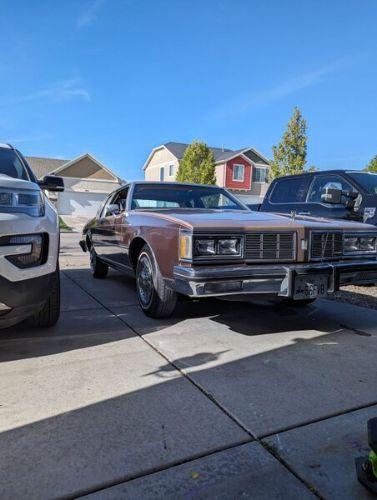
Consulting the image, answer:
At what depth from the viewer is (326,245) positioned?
3873 millimetres

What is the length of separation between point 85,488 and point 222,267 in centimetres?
200

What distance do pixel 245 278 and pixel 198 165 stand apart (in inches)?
1091

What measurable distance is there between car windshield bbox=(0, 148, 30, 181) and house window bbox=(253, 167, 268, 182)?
108 ft

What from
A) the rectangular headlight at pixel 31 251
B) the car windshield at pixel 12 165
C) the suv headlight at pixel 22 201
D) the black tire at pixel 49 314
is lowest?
the black tire at pixel 49 314

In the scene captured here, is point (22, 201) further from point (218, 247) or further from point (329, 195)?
point (329, 195)

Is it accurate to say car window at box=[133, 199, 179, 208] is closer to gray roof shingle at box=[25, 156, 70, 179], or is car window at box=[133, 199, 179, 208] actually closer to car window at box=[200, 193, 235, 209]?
car window at box=[200, 193, 235, 209]

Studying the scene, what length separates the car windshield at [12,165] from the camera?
3.90 meters

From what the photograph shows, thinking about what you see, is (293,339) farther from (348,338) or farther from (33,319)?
(33,319)

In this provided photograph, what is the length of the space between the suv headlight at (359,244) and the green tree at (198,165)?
84.3 feet

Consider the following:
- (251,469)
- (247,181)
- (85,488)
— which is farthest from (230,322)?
(247,181)

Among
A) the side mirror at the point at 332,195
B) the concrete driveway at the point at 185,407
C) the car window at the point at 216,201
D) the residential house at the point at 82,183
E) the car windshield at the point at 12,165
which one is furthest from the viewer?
the residential house at the point at 82,183

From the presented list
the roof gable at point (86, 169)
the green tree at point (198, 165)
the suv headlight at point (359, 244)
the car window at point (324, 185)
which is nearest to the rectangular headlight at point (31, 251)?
the suv headlight at point (359, 244)

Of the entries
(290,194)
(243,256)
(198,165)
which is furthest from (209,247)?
(198,165)

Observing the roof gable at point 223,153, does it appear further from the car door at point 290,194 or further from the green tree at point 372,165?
the car door at point 290,194
